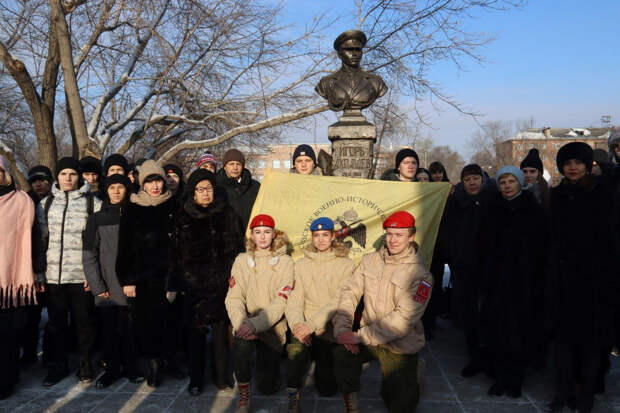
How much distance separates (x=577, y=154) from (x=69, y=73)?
857 centimetres

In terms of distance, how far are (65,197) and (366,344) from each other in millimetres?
3007

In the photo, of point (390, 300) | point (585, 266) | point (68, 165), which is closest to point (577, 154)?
point (585, 266)

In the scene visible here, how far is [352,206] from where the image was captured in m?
4.59

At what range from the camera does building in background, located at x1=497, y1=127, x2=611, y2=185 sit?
6097 cm

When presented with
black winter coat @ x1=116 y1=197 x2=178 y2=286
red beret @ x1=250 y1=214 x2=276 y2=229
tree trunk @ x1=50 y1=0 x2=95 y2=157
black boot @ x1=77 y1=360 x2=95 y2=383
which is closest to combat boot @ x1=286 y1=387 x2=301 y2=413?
red beret @ x1=250 y1=214 x2=276 y2=229

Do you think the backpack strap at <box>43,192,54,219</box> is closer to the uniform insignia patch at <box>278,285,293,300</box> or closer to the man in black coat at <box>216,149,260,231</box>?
the man in black coat at <box>216,149,260,231</box>

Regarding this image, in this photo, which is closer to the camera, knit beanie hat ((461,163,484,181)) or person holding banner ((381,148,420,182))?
knit beanie hat ((461,163,484,181))

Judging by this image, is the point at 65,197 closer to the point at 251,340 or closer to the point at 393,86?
the point at 251,340

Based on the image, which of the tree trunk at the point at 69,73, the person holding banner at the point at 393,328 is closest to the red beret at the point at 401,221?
the person holding banner at the point at 393,328

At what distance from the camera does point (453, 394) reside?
386cm

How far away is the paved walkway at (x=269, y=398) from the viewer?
11.9 ft

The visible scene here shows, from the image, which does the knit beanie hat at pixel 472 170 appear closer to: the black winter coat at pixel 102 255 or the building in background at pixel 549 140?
the black winter coat at pixel 102 255

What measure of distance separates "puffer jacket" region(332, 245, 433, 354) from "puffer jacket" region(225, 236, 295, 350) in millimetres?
503

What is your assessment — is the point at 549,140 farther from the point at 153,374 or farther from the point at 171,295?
the point at 153,374
